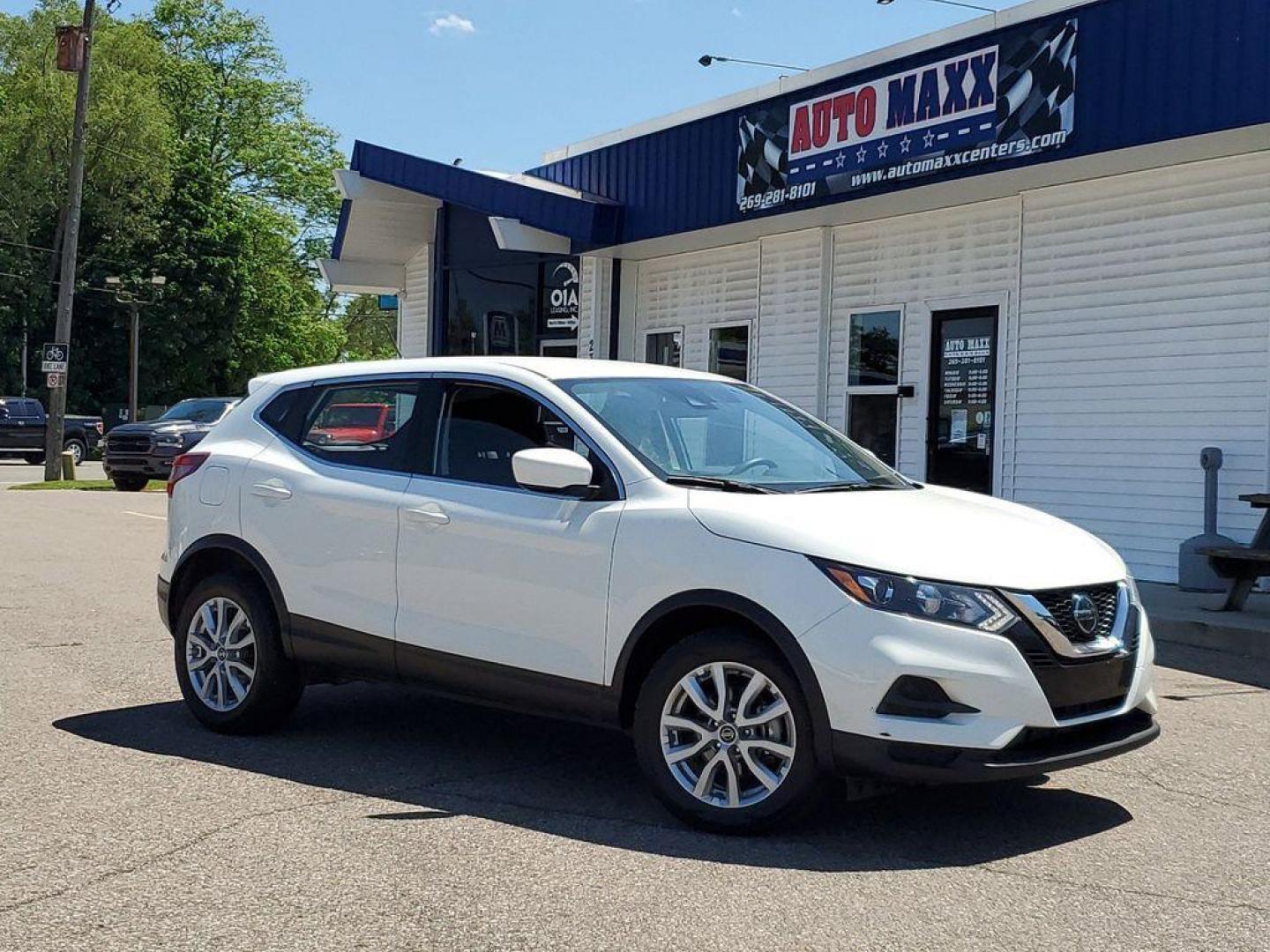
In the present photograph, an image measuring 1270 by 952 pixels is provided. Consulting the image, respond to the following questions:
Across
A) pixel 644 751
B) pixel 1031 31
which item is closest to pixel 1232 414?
pixel 1031 31

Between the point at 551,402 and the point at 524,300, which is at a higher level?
the point at 524,300

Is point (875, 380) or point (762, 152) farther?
point (875, 380)

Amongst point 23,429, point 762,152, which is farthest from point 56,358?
point 762,152

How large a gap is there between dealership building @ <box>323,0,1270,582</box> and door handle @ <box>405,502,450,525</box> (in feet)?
24.2

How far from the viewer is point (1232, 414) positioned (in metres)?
11.6

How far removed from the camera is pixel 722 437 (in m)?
5.90

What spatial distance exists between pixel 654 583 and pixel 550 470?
0.59 metres

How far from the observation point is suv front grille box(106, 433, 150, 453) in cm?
2541

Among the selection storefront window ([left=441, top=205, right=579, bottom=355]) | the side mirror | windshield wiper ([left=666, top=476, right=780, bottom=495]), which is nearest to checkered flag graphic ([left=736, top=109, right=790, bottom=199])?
storefront window ([left=441, top=205, right=579, bottom=355])

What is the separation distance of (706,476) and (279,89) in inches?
2388

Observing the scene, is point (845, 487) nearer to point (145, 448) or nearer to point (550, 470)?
point (550, 470)

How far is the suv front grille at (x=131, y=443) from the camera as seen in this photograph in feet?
83.4

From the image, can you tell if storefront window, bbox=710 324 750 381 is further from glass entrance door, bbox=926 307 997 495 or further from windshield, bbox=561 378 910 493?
windshield, bbox=561 378 910 493

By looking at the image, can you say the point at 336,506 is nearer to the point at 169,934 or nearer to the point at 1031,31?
the point at 169,934
